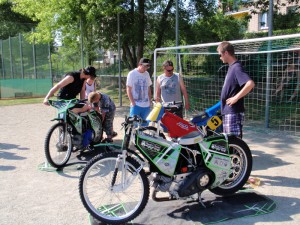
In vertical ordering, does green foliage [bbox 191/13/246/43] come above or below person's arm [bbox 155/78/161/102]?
above

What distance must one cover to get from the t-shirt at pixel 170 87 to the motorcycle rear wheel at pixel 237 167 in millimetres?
2076

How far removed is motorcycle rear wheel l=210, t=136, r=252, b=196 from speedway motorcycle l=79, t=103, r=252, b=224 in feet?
0.43

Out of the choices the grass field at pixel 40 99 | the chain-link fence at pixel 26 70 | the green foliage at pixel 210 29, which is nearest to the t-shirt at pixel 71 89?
the grass field at pixel 40 99

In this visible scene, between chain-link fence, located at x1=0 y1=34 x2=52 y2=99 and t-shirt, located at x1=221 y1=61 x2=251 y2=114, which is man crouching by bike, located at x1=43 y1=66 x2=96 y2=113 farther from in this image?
chain-link fence, located at x1=0 y1=34 x2=52 y2=99

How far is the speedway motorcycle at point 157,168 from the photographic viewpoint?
347cm

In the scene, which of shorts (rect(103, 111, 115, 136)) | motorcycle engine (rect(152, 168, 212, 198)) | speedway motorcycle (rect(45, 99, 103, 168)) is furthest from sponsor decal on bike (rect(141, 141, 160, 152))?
shorts (rect(103, 111, 115, 136))

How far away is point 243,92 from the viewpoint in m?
3.95

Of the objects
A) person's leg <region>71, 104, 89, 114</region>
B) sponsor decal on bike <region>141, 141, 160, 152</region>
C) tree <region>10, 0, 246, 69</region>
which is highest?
tree <region>10, 0, 246, 69</region>

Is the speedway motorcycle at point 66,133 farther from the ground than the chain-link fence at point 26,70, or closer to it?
closer to it

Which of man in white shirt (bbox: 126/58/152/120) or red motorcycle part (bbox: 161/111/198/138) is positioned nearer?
red motorcycle part (bbox: 161/111/198/138)

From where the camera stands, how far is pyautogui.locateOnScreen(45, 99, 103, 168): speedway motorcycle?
17.5ft

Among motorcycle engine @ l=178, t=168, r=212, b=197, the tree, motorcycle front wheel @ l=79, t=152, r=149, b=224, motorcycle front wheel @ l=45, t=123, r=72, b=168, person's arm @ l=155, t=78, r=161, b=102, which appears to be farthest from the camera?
the tree

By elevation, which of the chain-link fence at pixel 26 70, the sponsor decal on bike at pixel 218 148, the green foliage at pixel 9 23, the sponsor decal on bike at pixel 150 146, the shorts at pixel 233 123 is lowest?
the sponsor decal on bike at pixel 218 148

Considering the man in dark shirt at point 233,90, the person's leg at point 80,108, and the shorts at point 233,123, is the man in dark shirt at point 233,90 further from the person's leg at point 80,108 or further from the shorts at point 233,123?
the person's leg at point 80,108
